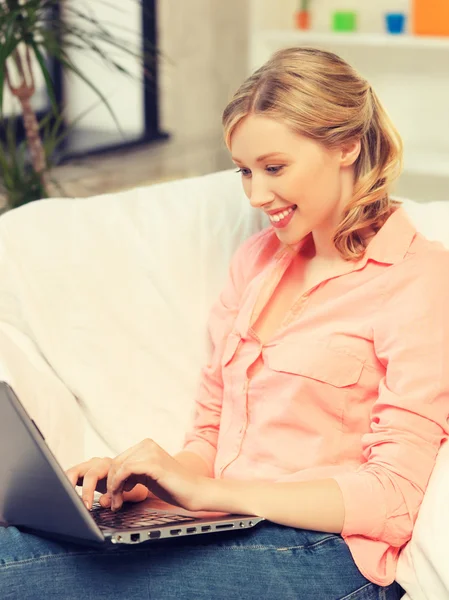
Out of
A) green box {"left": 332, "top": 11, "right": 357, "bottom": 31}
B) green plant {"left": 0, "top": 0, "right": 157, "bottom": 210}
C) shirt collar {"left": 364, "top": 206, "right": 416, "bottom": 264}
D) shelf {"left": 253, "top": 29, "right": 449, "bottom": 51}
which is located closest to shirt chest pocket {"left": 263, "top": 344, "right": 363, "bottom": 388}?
shirt collar {"left": 364, "top": 206, "right": 416, "bottom": 264}

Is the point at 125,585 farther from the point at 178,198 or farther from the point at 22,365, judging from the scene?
the point at 178,198

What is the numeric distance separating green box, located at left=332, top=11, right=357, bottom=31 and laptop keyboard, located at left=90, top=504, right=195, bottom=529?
97.5 inches

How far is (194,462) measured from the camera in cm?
149

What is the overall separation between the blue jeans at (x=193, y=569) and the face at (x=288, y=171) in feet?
1.44

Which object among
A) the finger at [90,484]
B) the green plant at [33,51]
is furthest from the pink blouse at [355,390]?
the green plant at [33,51]

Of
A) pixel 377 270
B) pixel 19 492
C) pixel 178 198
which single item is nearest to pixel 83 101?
pixel 178 198

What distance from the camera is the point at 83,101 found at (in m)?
3.44

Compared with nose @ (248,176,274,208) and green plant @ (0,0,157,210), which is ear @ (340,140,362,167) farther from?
green plant @ (0,0,157,210)

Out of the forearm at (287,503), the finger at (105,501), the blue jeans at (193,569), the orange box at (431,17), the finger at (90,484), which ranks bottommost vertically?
the blue jeans at (193,569)

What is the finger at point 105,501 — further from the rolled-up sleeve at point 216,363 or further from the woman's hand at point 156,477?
the rolled-up sleeve at point 216,363

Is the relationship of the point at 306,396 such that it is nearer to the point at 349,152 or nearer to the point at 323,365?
the point at 323,365

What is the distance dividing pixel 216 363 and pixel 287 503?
37cm

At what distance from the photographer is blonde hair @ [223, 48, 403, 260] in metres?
1.34

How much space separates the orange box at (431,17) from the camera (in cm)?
308
